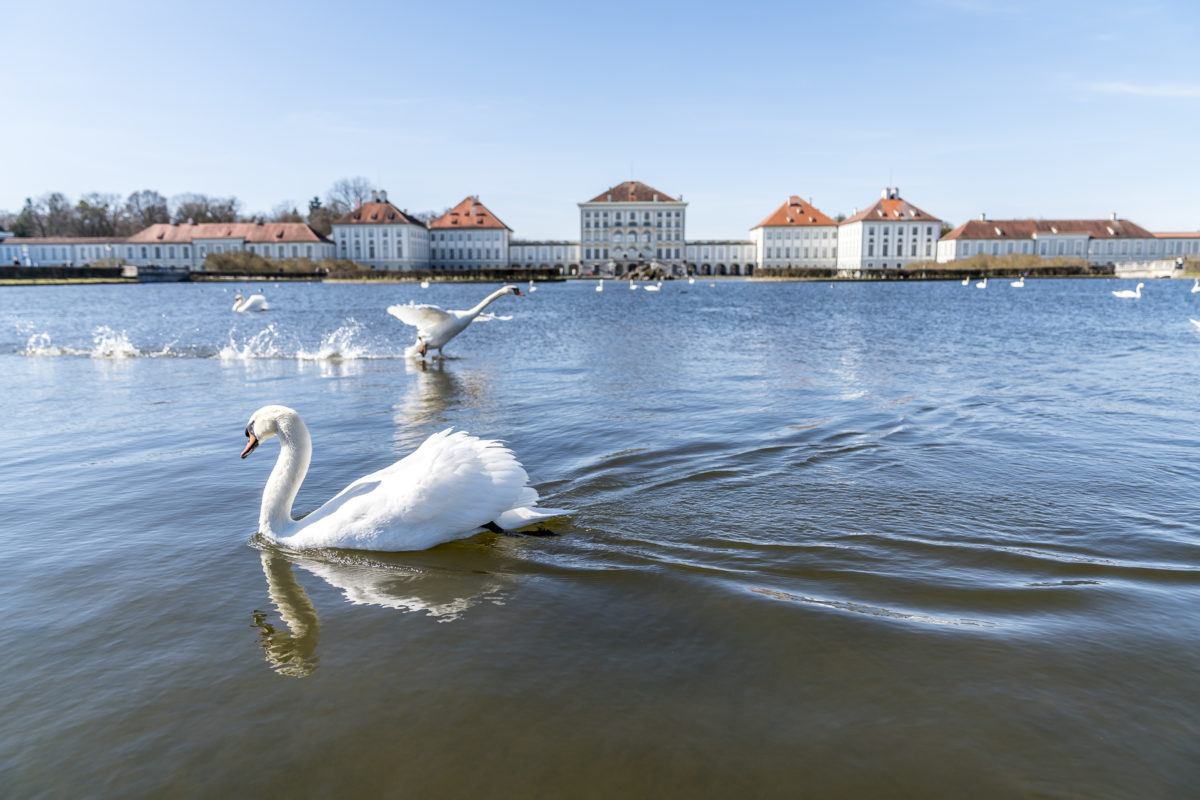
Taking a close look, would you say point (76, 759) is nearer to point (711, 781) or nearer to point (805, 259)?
point (711, 781)

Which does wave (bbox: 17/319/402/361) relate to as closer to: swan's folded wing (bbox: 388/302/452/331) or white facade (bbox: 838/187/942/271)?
swan's folded wing (bbox: 388/302/452/331)

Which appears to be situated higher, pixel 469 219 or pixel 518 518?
pixel 469 219

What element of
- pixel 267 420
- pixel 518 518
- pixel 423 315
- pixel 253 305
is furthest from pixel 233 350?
pixel 518 518

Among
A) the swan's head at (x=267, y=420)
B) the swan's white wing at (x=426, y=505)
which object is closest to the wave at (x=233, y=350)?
the swan's head at (x=267, y=420)

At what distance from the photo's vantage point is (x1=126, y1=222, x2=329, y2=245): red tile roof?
436ft

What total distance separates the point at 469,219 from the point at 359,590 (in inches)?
5995

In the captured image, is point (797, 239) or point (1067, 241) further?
point (797, 239)

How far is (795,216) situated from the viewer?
495ft

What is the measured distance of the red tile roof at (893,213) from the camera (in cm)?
14075

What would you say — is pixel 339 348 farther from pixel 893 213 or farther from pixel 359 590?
pixel 893 213

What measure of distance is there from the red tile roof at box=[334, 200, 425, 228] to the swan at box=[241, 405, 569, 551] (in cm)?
14074

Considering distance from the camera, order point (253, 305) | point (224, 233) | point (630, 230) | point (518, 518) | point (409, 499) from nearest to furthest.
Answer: point (409, 499) → point (518, 518) → point (253, 305) → point (224, 233) → point (630, 230)

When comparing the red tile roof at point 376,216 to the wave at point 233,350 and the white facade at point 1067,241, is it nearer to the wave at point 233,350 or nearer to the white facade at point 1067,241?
the white facade at point 1067,241

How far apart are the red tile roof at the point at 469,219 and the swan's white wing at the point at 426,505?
14704cm
